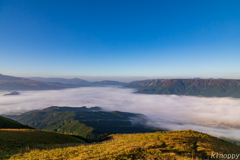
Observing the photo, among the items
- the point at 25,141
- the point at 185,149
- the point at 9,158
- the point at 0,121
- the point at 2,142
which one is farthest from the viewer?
the point at 0,121

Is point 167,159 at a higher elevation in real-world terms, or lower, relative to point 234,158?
higher

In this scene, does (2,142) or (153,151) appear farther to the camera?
(2,142)

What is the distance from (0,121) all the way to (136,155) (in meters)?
63.6

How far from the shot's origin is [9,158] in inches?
573

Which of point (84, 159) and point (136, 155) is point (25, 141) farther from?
point (136, 155)

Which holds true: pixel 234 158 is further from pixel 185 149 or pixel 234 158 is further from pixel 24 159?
pixel 24 159

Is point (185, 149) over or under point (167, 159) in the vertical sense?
under

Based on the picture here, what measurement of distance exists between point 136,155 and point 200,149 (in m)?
11.5

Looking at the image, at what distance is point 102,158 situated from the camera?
41.0ft

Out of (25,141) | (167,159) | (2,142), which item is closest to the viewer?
(167,159)

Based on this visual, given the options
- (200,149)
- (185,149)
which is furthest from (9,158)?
(200,149)

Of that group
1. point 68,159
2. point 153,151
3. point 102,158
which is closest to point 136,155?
point 153,151

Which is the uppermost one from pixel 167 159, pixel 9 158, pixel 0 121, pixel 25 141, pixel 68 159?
pixel 167 159

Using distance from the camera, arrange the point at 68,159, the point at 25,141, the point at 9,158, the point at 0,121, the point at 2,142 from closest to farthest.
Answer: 1. the point at 68,159
2. the point at 9,158
3. the point at 2,142
4. the point at 25,141
5. the point at 0,121
